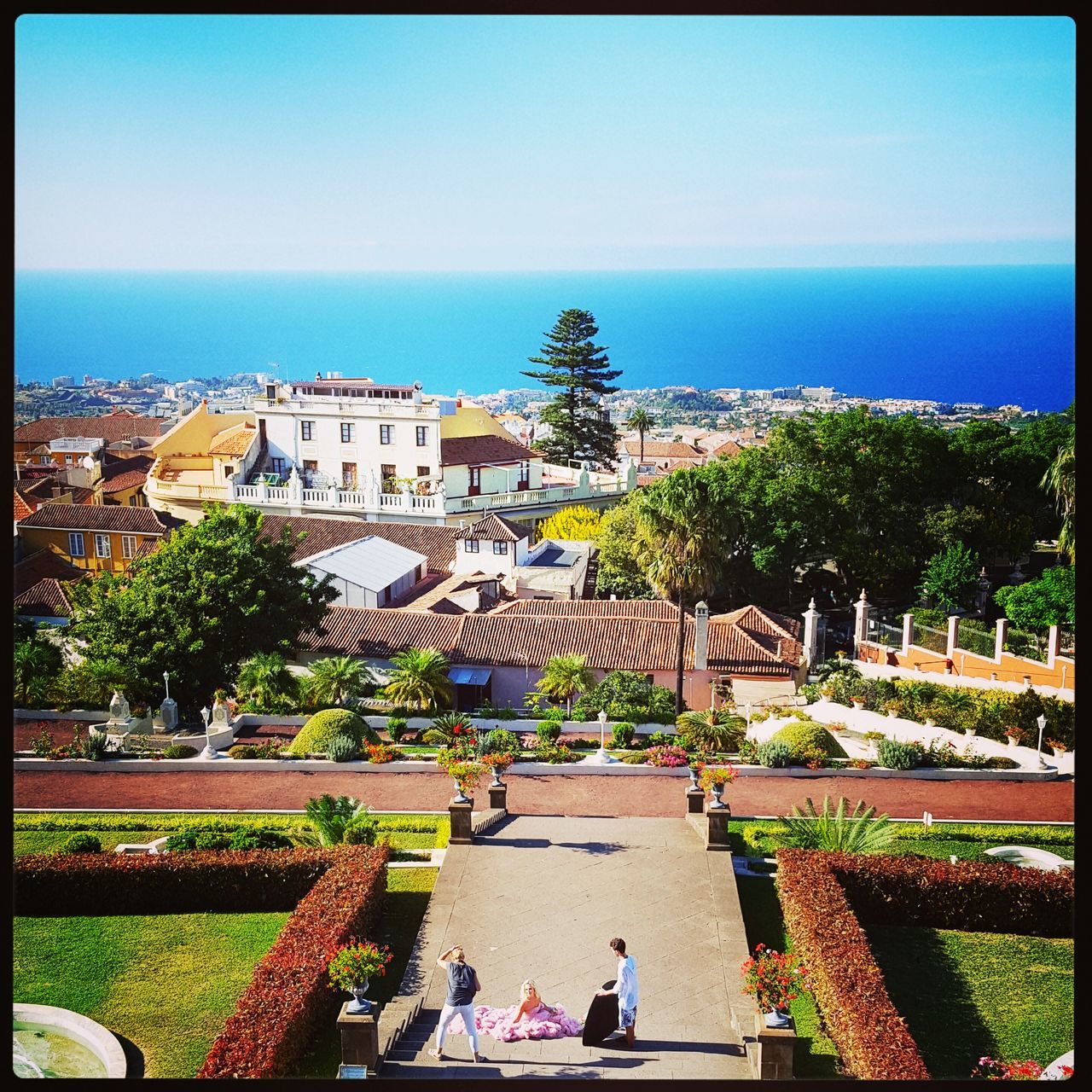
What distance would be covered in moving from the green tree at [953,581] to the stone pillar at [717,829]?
15.5 metres

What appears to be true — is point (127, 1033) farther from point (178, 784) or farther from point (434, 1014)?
point (178, 784)

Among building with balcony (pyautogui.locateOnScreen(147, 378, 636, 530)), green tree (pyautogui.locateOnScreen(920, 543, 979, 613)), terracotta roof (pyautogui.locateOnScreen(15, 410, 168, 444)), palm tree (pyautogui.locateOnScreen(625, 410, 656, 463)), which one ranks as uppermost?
palm tree (pyautogui.locateOnScreen(625, 410, 656, 463))

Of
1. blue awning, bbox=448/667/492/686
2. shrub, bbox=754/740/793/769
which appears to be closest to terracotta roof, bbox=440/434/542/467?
blue awning, bbox=448/667/492/686

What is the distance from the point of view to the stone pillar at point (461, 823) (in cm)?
996

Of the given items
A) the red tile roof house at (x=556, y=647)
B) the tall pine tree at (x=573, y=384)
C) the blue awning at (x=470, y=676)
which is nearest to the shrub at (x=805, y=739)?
the red tile roof house at (x=556, y=647)

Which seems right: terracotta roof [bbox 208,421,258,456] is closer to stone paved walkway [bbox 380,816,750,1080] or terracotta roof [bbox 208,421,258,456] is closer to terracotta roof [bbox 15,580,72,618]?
terracotta roof [bbox 15,580,72,618]

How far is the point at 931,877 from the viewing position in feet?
29.7

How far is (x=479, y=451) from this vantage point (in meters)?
32.9

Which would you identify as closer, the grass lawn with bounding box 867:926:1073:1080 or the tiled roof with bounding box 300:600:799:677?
the grass lawn with bounding box 867:926:1073:1080

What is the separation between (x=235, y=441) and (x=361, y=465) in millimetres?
3833

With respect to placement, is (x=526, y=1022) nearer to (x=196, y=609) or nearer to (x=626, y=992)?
(x=626, y=992)

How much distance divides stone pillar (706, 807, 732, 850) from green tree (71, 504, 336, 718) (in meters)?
7.78

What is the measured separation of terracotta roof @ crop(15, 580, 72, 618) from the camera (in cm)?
2133

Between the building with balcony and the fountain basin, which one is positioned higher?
the building with balcony
